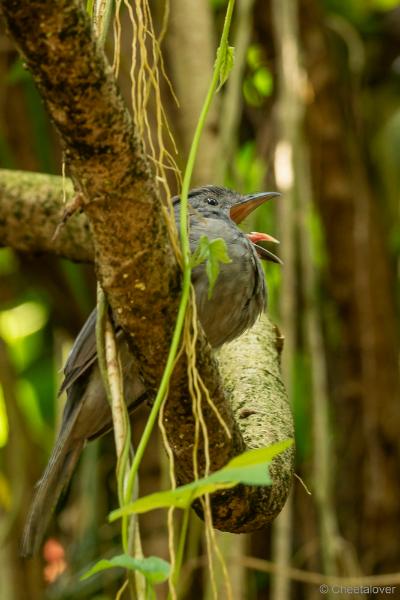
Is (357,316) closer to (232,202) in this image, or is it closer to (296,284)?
(296,284)

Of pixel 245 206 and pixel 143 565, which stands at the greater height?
pixel 245 206

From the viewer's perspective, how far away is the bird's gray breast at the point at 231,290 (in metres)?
2.08

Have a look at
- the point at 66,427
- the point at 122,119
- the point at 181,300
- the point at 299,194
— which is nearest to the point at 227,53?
the point at 122,119

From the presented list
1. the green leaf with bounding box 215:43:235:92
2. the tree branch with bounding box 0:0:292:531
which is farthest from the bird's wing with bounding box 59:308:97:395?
the green leaf with bounding box 215:43:235:92


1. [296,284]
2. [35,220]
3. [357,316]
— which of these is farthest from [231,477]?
[357,316]

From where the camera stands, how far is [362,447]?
3725 millimetres

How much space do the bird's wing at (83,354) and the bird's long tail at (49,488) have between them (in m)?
0.17

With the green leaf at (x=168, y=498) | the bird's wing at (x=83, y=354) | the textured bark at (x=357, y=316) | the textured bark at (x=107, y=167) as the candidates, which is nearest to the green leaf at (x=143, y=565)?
the green leaf at (x=168, y=498)

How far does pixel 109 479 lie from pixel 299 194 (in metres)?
1.45

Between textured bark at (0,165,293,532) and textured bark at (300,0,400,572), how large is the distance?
138cm

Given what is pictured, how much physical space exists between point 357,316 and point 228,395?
6.27ft

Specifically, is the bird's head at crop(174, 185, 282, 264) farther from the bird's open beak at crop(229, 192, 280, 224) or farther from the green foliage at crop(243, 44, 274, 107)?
the green foliage at crop(243, 44, 274, 107)

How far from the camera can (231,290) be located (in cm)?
210

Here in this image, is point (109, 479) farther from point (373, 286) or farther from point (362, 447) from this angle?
point (373, 286)
